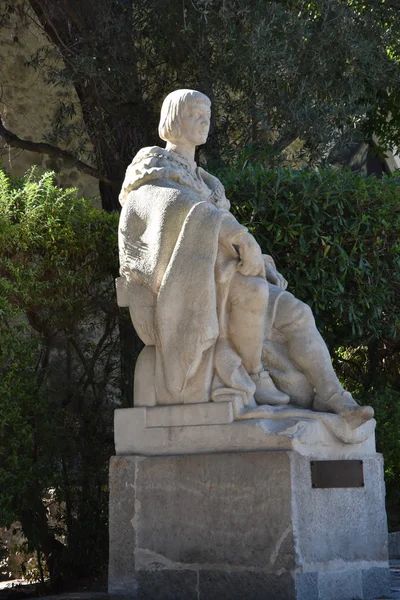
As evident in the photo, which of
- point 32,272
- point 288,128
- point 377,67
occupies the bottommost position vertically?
point 32,272

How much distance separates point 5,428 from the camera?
258 inches

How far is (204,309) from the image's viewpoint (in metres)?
4.79

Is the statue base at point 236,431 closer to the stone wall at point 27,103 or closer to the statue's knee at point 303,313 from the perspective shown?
the statue's knee at point 303,313

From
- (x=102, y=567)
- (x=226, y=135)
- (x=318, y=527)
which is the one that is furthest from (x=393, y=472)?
(x=318, y=527)

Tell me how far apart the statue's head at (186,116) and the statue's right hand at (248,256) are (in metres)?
0.64

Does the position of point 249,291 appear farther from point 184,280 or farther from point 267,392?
point 267,392

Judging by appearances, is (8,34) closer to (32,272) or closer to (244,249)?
(32,272)

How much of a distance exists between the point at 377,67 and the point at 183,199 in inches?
192

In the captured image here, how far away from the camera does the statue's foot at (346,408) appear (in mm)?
4812

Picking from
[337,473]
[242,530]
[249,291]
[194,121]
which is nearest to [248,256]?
[249,291]

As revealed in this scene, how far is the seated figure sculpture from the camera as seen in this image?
4.81 m

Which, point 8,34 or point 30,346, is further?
point 8,34

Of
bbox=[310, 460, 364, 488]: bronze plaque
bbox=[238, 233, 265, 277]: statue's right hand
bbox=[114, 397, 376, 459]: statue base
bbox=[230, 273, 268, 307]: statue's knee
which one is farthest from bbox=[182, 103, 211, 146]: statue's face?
bbox=[310, 460, 364, 488]: bronze plaque

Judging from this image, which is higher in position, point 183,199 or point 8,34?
point 8,34
